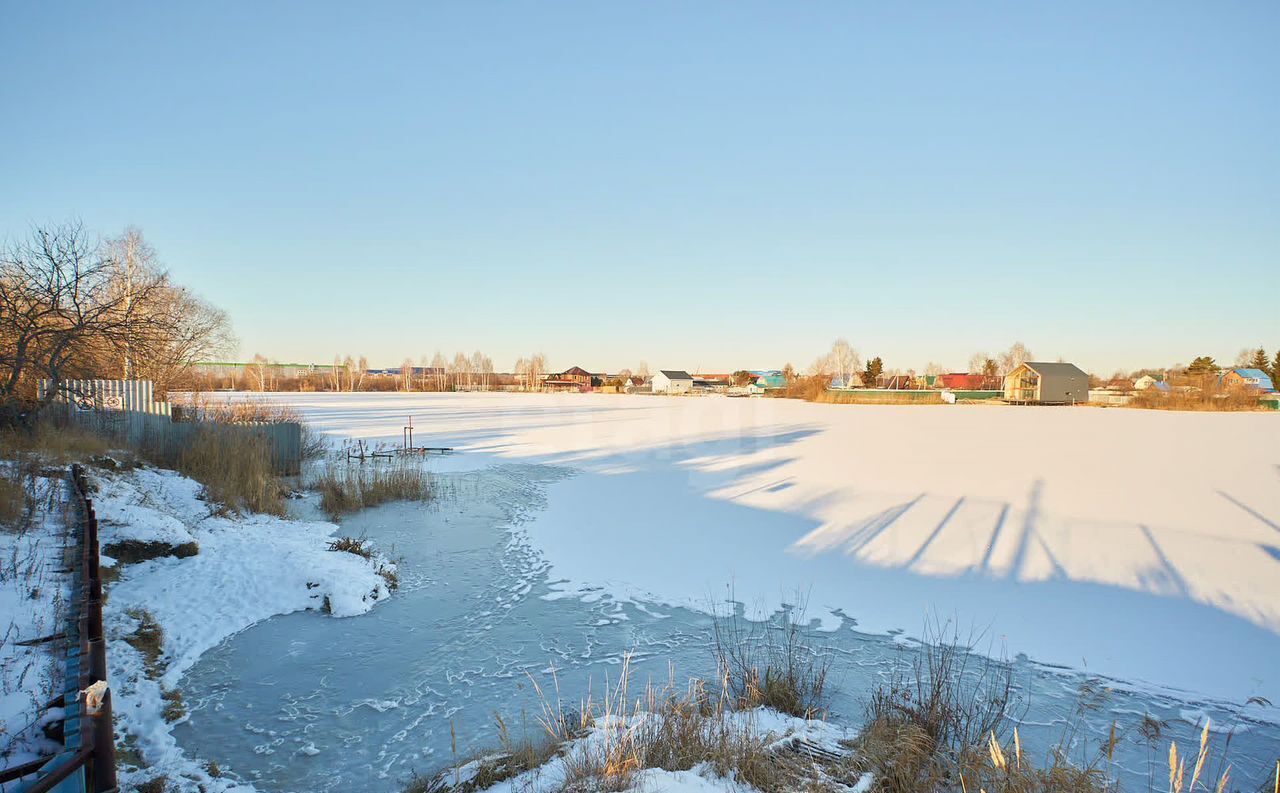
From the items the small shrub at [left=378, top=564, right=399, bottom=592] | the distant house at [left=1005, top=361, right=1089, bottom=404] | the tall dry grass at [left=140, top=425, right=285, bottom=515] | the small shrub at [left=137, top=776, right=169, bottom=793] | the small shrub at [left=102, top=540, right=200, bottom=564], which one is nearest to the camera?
the small shrub at [left=137, top=776, right=169, bottom=793]

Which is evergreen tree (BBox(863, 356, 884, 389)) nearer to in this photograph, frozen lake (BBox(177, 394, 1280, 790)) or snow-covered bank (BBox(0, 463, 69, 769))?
frozen lake (BBox(177, 394, 1280, 790))

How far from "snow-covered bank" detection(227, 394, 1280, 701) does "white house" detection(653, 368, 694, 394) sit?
6533 centimetres

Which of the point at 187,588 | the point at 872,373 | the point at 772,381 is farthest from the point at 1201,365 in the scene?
the point at 187,588

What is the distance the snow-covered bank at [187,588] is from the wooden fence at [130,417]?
11.3 feet

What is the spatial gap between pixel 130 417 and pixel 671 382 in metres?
73.3

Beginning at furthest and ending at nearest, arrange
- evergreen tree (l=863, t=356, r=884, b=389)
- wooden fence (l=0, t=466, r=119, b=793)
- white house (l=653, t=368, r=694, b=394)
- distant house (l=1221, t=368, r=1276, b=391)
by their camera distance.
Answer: white house (l=653, t=368, r=694, b=394), evergreen tree (l=863, t=356, r=884, b=389), distant house (l=1221, t=368, r=1276, b=391), wooden fence (l=0, t=466, r=119, b=793)

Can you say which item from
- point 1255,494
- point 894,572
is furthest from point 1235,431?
point 894,572

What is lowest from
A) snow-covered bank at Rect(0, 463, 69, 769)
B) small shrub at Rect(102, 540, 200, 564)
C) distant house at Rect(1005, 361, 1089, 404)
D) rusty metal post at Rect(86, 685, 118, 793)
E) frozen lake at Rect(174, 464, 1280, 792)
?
frozen lake at Rect(174, 464, 1280, 792)

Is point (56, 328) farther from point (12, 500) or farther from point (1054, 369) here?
point (1054, 369)

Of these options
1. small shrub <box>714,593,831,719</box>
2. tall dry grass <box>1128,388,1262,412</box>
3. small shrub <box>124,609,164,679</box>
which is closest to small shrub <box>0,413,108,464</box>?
small shrub <box>124,609,164,679</box>

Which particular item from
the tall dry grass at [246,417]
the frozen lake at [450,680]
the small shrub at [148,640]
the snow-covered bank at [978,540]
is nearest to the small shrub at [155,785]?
the frozen lake at [450,680]

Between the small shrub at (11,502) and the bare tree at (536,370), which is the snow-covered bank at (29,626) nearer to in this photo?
the small shrub at (11,502)

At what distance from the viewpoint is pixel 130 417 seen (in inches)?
456

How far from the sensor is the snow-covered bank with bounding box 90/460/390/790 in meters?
3.49
